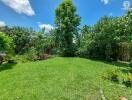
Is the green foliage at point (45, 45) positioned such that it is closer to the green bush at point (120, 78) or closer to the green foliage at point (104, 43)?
the green foliage at point (104, 43)

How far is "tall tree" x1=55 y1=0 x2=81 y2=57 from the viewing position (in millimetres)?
28389

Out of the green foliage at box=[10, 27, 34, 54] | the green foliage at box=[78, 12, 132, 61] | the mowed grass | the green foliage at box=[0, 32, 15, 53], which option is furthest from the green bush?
the green foliage at box=[10, 27, 34, 54]

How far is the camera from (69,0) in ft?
96.4

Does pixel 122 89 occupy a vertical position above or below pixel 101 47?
below

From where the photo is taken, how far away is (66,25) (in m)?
28.5

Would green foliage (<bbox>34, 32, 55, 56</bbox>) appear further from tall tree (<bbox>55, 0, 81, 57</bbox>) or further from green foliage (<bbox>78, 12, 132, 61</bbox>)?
green foliage (<bbox>78, 12, 132, 61</bbox>)

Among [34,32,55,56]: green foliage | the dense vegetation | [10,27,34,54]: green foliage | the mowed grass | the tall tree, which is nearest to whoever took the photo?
the mowed grass

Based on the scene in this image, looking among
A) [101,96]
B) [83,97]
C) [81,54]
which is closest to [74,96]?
[83,97]

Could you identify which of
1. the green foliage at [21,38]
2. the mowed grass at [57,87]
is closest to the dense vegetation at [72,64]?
the mowed grass at [57,87]

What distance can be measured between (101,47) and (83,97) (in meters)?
18.3

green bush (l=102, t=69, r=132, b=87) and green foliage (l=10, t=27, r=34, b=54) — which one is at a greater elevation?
green foliage (l=10, t=27, r=34, b=54)

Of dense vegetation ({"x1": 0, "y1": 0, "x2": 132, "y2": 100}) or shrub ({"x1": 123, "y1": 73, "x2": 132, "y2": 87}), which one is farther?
shrub ({"x1": 123, "y1": 73, "x2": 132, "y2": 87})

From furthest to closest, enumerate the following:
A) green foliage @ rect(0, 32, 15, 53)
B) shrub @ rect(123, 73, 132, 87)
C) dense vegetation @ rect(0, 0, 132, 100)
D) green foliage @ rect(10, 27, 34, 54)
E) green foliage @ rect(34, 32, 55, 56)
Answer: green foliage @ rect(10, 27, 34, 54), green foliage @ rect(34, 32, 55, 56), green foliage @ rect(0, 32, 15, 53), shrub @ rect(123, 73, 132, 87), dense vegetation @ rect(0, 0, 132, 100)

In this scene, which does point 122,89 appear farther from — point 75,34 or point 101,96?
point 75,34
